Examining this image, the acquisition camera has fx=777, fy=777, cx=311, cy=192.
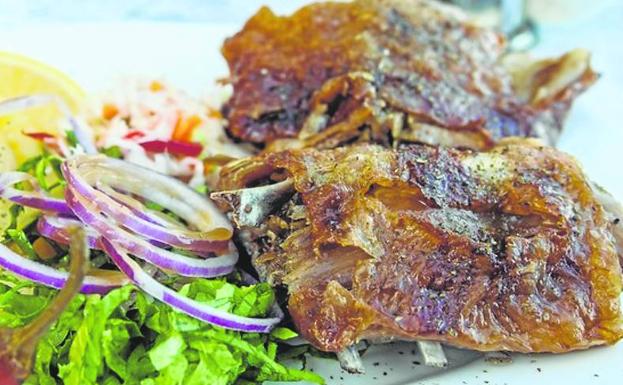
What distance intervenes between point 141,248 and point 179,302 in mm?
251

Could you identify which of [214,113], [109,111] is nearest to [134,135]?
[109,111]

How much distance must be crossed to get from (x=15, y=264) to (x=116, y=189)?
18.7 inches

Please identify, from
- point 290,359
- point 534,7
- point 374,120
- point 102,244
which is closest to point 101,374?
point 102,244

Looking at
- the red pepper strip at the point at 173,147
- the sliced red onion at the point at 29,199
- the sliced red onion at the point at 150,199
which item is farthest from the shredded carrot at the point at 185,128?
the sliced red onion at the point at 29,199

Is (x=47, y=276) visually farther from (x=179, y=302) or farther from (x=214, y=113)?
(x=214, y=113)

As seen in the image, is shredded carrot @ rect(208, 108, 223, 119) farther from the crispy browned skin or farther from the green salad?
the green salad

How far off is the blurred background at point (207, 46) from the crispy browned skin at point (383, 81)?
232 mm

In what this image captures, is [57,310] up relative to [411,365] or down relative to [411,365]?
up

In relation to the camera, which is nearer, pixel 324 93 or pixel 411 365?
pixel 411 365

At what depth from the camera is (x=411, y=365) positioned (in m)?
2.62

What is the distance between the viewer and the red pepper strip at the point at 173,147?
137 inches

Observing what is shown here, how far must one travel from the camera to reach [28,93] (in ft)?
11.6

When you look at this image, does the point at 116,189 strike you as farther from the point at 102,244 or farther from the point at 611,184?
the point at 611,184

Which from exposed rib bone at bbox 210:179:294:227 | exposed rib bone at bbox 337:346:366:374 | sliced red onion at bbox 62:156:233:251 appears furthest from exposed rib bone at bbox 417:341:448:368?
sliced red onion at bbox 62:156:233:251
